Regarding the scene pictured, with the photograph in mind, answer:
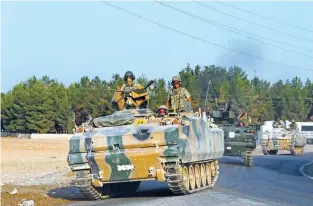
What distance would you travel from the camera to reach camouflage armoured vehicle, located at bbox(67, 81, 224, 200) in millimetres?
16797

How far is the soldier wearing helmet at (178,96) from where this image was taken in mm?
20250

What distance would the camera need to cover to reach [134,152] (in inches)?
665

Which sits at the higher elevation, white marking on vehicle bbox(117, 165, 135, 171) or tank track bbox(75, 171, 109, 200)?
white marking on vehicle bbox(117, 165, 135, 171)

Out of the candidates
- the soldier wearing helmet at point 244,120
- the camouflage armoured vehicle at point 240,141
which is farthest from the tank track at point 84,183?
the soldier wearing helmet at point 244,120

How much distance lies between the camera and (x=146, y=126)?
17422mm

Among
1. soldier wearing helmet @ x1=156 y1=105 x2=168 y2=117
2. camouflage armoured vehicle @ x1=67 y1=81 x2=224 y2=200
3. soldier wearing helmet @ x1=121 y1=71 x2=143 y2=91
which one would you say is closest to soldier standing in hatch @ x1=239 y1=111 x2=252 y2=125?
soldier wearing helmet @ x1=121 y1=71 x2=143 y2=91

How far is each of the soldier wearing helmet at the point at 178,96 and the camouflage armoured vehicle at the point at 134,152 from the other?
6.80ft

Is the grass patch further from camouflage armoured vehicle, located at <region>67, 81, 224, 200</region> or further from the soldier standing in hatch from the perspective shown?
the soldier standing in hatch

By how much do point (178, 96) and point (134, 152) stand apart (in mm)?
3861

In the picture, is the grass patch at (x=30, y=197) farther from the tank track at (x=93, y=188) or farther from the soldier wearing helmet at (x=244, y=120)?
the soldier wearing helmet at (x=244, y=120)

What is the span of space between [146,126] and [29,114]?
7919cm

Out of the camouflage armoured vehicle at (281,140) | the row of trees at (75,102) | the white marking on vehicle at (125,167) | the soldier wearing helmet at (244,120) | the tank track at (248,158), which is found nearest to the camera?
the white marking on vehicle at (125,167)

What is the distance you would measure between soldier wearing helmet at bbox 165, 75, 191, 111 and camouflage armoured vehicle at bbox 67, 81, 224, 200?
207 cm

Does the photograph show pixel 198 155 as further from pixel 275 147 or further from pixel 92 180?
pixel 275 147
